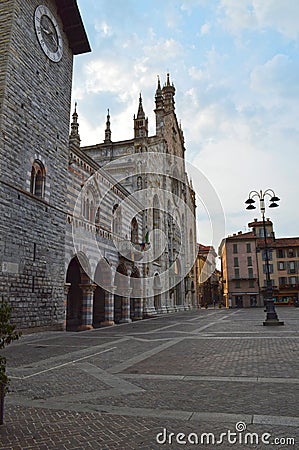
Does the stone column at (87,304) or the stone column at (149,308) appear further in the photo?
Result: the stone column at (149,308)

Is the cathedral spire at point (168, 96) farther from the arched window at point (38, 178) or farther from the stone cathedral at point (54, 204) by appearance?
the arched window at point (38, 178)

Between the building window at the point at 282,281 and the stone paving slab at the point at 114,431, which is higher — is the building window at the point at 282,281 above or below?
above

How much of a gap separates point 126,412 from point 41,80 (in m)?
17.6

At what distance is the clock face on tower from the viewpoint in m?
18.3

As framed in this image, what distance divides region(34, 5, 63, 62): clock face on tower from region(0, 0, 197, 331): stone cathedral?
6 centimetres

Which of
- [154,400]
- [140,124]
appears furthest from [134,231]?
[154,400]

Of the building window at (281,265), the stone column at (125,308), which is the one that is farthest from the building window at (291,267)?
the stone column at (125,308)

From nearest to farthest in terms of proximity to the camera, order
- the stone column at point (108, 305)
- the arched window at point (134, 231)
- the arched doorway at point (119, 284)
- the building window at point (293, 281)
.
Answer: the stone column at point (108, 305) < the arched doorway at point (119, 284) < the arched window at point (134, 231) < the building window at point (293, 281)

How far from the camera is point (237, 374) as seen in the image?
7.49 m

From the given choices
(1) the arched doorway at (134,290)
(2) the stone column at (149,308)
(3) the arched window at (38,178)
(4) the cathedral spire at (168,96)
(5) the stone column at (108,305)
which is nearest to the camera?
(3) the arched window at (38,178)

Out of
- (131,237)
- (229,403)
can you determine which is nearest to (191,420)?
(229,403)

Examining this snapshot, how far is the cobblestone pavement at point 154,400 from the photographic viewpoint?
4.16 m

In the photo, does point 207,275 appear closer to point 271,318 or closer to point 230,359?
point 271,318

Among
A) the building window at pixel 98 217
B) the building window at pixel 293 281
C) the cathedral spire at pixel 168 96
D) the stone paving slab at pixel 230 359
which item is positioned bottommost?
the stone paving slab at pixel 230 359
